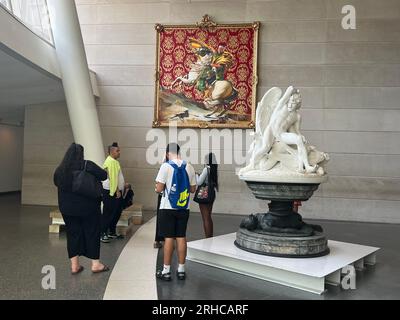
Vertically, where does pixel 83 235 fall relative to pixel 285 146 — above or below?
below

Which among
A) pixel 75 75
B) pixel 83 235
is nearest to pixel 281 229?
pixel 83 235

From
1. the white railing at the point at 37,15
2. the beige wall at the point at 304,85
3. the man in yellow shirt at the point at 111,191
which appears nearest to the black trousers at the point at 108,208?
the man in yellow shirt at the point at 111,191

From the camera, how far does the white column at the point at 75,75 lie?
6762 mm

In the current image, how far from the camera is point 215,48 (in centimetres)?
899

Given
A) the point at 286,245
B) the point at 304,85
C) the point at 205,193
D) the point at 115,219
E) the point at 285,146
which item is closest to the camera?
the point at 286,245

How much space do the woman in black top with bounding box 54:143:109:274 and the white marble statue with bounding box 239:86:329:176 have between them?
1.86 metres

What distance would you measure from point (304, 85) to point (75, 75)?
506 centimetres

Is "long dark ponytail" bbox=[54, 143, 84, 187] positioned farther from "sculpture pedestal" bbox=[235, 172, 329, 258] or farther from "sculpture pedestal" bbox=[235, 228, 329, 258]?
"sculpture pedestal" bbox=[235, 228, 329, 258]

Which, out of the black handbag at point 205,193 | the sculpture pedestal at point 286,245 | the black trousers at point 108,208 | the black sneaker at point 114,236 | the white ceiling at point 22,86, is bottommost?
the black sneaker at point 114,236

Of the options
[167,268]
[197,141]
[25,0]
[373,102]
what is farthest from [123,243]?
[373,102]

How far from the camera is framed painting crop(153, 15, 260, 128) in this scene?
29.0 feet

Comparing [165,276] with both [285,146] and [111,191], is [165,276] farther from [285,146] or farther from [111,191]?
[285,146]

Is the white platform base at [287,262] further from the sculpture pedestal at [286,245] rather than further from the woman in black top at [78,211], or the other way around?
the woman in black top at [78,211]

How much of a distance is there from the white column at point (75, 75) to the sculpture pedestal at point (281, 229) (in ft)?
10.9
